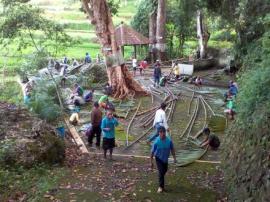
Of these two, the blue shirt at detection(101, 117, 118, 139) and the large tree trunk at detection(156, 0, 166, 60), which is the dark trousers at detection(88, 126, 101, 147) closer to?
the blue shirt at detection(101, 117, 118, 139)

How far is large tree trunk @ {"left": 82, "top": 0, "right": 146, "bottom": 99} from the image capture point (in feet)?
77.6

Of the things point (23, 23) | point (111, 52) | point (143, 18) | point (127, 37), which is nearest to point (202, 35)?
point (127, 37)

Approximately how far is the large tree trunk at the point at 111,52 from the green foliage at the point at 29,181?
12.8 meters

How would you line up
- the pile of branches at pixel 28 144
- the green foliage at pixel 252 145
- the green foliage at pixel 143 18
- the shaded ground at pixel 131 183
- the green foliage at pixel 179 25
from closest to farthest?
the green foliage at pixel 252 145 < the shaded ground at pixel 131 183 < the pile of branches at pixel 28 144 < the green foliage at pixel 143 18 < the green foliage at pixel 179 25

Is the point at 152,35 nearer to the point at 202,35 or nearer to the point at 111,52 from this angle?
the point at 202,35

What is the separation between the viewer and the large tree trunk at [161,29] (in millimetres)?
35406

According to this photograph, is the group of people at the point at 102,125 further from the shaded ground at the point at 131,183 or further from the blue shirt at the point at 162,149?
the blue shirt at the point at 162,149

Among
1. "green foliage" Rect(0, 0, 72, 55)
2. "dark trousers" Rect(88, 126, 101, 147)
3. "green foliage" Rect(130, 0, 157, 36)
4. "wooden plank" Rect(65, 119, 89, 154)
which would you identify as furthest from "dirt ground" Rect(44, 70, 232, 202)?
"green foliage" Rect(130, 0, 157, 36)

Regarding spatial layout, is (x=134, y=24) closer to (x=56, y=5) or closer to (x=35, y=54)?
(x=35, y=54)

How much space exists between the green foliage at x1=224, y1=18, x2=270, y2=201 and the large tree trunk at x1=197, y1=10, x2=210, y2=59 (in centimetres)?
2709

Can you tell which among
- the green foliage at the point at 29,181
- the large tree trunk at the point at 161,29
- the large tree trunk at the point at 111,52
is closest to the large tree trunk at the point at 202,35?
the large tree trunk at the point at 161,29

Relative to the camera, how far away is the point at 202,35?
37.3 metres

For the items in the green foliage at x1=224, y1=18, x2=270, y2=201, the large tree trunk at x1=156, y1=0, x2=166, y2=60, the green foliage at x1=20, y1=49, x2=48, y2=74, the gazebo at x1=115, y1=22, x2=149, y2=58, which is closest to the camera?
the green foliage at x1=224, y1=18, x2=270, y2=201

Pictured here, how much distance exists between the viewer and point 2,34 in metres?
23.0
